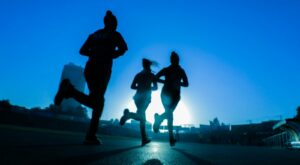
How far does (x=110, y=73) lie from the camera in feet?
12.8

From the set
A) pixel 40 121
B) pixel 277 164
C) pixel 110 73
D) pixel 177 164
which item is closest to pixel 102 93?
pixel 110 73

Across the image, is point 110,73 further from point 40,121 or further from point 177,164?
point 40,121

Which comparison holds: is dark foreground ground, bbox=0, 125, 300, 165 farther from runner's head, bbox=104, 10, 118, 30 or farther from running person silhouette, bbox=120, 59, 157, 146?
running person silhouette, bbox=120, 59, 157, 146

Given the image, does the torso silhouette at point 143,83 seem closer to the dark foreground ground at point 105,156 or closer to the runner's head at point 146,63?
the runner's head at point 146,63

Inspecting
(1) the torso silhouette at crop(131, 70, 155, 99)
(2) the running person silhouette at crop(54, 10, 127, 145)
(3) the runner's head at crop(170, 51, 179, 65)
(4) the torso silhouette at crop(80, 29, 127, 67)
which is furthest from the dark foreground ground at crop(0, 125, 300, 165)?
(3) the runner's head at crop(170, 51, 179, 65)

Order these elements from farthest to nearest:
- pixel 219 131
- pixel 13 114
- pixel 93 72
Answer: pixel 219 131 → pixel 13 114 → pixel 93 72

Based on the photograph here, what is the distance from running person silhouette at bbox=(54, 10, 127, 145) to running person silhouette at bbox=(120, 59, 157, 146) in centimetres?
204

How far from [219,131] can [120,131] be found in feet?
61.1

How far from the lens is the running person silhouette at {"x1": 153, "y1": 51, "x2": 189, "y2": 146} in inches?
233

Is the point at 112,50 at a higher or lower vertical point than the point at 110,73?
higher

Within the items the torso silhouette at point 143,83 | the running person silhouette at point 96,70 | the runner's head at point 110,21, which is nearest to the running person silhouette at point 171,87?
the torso silhouette at point 143,83

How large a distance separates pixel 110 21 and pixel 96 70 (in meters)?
1.00

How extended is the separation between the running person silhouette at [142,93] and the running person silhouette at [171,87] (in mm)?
275

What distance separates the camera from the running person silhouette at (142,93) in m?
5.86
